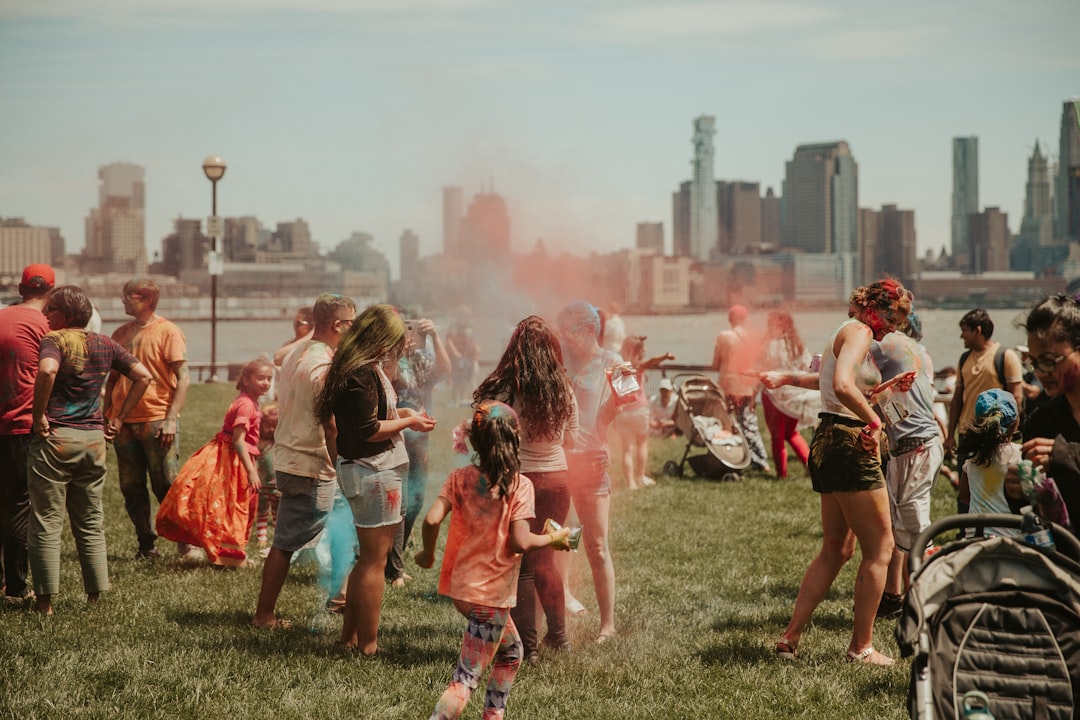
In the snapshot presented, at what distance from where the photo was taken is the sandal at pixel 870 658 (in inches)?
215

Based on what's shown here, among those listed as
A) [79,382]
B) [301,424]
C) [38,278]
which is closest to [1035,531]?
[301,424]

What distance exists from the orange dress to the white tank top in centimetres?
422

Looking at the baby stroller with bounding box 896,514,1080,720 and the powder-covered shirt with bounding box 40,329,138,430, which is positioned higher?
the powder-covered shirt with bounding box 40,329,138,430

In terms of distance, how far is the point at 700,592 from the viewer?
7113mm

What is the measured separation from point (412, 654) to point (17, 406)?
286cm

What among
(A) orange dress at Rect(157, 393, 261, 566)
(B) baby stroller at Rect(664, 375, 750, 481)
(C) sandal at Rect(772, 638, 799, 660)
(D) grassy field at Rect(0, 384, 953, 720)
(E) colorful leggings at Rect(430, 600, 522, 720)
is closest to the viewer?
(E) colorful leggings at Rect(430, 600, 522, 720)

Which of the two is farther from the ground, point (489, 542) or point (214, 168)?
point (214, 168)

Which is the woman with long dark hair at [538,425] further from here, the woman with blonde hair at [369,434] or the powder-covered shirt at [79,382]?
the powder-covered shirt at [79,382]

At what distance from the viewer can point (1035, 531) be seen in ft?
11.9

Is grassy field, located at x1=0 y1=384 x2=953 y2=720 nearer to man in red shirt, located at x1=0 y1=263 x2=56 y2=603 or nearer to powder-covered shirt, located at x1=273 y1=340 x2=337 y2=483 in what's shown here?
man in red shirt, located at x1=0 y1=263 x2=56 y2=603

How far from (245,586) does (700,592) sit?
2979 millimetres

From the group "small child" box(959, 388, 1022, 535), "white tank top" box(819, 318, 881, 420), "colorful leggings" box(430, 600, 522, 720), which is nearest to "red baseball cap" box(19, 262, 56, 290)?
"colorful leggings" box(430, 600, 522, 720)

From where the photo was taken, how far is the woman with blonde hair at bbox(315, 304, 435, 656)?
5.28 meters

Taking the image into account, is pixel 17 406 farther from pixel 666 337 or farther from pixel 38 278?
pixel 666 337
